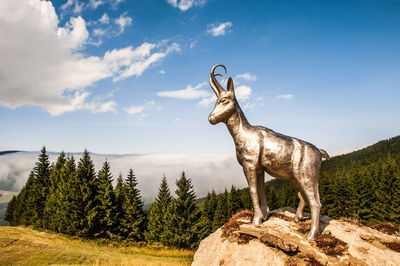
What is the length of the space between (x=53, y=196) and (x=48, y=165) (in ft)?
30.6

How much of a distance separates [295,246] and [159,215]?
3395 centimetres

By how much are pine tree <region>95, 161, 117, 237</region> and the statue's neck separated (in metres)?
28.4

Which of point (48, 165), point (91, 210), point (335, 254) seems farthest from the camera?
point (48, 165)

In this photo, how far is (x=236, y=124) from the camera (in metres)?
8.09

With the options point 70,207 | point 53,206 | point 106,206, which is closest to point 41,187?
point 53,206

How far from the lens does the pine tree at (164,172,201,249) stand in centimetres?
3045

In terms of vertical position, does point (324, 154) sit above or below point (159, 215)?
above

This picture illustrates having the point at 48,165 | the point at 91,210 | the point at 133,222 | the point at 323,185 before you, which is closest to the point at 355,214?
the point at 323,185

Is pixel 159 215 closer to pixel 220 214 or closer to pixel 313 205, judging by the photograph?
pixel 220 214

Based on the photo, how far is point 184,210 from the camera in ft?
104

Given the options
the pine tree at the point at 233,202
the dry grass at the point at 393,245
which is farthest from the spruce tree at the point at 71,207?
the pine tree at the point at 233,202

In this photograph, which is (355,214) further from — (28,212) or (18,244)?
(28,212)

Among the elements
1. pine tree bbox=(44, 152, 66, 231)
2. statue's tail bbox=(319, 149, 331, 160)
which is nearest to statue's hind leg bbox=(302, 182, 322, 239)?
statue's tail bbox=(319, 149, 331, 160)

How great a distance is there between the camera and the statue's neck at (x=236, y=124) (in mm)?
8047
